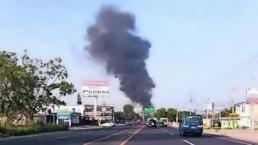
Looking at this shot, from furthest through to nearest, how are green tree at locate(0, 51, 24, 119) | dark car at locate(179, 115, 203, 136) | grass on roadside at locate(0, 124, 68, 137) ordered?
green tree at locate(0, 51, 24, 119) → grass on roadside at locate(0, 124, 68, 137) → dark car at locate(179, 115, 203, 136)

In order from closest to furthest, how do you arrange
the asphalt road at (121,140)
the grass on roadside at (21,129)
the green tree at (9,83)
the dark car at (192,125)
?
the asphalt road at (121,140) → the dark car at (192,125) → the grass on roadside at (21,129) → the green tree at (9,83)

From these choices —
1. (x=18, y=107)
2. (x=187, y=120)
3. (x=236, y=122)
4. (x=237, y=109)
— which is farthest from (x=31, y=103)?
(x=237, y=109)

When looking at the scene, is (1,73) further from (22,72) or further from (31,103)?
(31,103)

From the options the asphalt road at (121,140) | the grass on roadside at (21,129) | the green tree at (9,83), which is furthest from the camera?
the green tree at (9,83)

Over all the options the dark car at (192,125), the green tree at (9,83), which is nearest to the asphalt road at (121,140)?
the dark car at (192,125)

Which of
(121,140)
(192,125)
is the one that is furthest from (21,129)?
(121,140)

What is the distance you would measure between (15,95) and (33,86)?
4.19m

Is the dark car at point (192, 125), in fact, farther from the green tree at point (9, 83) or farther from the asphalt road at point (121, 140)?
the green tree at point (9, 83)

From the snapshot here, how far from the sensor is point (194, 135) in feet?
183

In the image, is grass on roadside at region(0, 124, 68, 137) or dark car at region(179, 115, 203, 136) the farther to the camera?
grass on roadside at region(0, 124, 68, 137)

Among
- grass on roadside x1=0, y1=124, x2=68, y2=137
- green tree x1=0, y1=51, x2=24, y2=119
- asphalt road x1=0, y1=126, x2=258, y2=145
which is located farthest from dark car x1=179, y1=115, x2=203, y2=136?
green tree x1=0, y1=51, x2=24, y2=119

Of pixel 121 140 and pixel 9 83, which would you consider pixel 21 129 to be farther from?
pixel 121 140

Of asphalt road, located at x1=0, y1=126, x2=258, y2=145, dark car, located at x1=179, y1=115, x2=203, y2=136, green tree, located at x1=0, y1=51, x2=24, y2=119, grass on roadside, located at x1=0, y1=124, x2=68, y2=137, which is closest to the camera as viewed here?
asphalt road, located at x1=0, y1=126, x2=258, y2=145

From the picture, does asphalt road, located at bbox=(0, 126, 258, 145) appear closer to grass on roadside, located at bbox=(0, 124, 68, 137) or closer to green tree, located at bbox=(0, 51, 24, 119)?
grass on roadside, located at bbox=(0, 124, 68, 137)
